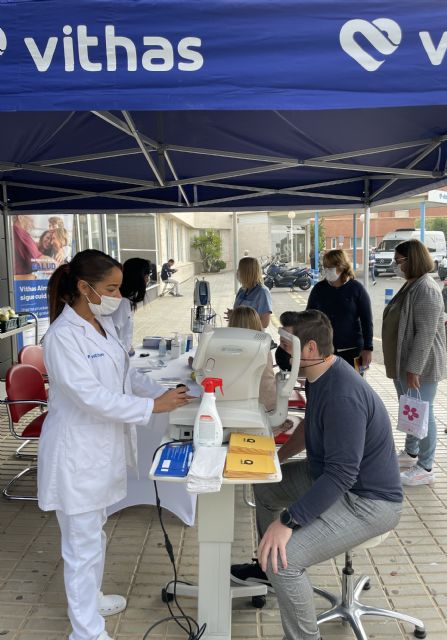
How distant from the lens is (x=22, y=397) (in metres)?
3.55

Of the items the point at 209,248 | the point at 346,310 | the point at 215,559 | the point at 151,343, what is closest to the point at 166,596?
the point at 215,559

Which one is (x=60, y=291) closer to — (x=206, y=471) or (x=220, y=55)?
(x=206, y=471)

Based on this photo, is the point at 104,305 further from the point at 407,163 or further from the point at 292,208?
the point at 292,208

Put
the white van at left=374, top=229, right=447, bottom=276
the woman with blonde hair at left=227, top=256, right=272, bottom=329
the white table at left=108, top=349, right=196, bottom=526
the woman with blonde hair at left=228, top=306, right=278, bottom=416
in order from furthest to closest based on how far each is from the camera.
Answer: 1. the white van at left=374, top=229, right=447, bottom=276
2. the woman with blonde hair at left=227, top=256, right=272, bottom=329
3. the white table at left=108, top=349, right=196, bottom=526
4. the woman with blonde hair at left=228, top=306, right=278, bottom=416

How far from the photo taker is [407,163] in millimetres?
4039

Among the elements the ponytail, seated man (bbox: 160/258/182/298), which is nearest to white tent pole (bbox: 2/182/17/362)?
the ponytail

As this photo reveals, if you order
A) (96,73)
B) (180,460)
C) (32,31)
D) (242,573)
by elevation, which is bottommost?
(242,573)

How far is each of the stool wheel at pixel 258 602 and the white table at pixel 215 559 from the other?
0.35 metres

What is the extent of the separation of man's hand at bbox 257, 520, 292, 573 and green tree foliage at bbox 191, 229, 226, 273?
96.1ft

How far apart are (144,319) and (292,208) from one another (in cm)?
796

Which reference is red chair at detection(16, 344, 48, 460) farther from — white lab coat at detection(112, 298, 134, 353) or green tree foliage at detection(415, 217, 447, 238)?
green tree foliage at detection(415, 217, 447, 238)

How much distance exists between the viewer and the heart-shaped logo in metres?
1.54

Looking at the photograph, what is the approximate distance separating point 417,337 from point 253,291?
1.76 metres

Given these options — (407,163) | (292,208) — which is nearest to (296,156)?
(407,163)
